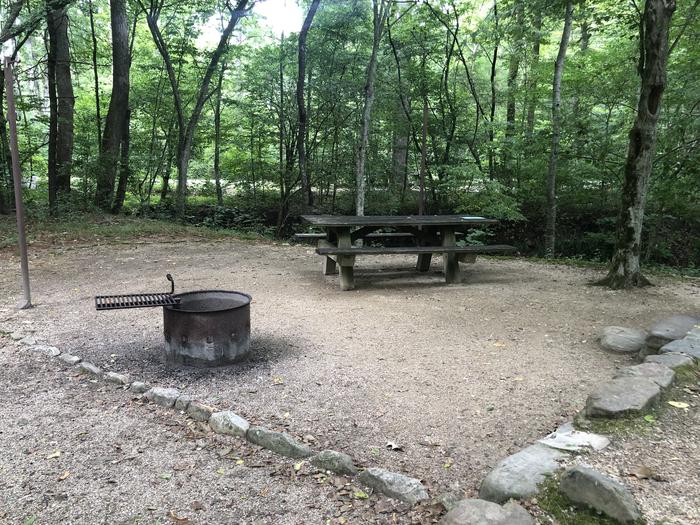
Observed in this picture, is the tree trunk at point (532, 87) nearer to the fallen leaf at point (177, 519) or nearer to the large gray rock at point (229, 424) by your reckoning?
the large gray rock at point (229, 424)

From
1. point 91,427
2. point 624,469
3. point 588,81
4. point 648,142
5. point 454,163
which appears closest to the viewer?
point 624,469

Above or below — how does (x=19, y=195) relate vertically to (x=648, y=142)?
below

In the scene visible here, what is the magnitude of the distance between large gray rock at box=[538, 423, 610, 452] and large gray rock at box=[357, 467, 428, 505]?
624mm

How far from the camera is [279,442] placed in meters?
2.43

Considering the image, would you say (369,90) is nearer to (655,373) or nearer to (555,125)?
(555,125)

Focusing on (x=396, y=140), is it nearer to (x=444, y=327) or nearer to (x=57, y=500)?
(x=444, y=327)

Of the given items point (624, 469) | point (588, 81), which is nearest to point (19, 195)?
point (624, 469)

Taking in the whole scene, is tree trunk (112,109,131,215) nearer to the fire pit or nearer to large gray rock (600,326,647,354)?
the fire pit

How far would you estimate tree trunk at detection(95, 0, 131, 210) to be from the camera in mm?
11516

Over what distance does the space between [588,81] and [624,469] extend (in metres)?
8.97

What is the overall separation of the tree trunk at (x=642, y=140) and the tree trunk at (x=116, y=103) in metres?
10.2

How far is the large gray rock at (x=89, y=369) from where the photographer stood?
3.32m

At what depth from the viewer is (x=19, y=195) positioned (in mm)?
4445

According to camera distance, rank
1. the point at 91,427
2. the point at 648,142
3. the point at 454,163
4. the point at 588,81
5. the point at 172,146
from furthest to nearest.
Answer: the point at 172,146
the point at 454,163
the point at 588,81
the point at 648,142
the point at 91,427
